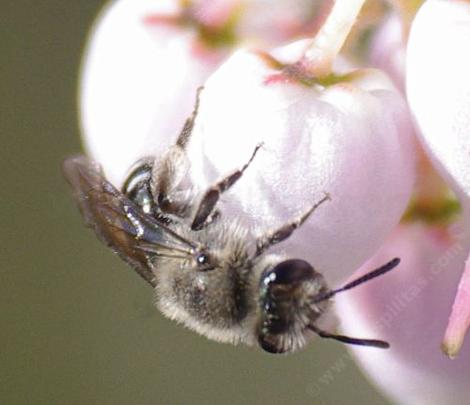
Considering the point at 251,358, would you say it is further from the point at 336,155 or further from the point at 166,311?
the point at 336,155

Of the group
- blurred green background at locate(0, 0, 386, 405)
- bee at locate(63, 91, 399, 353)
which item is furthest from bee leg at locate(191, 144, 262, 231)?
blurred green background at locate(0, 0, 386, 405)

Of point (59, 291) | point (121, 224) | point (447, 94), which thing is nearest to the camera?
point (447, 94)

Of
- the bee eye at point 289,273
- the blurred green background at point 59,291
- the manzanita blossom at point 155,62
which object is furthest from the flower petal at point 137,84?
the blurred green background at point 59,291

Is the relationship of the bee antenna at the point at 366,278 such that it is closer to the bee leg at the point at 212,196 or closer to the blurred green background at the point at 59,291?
the bee leg at the point at 212,196

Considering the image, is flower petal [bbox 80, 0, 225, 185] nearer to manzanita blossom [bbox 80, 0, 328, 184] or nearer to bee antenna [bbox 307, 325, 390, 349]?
manzanita blossom [bbox 80, 0, 328, 184]

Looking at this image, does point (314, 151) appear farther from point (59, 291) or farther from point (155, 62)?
point (59, 291)

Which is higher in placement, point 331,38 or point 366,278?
point 331,38

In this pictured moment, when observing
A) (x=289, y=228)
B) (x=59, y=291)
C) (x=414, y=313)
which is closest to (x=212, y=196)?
(x=289, y=228)
